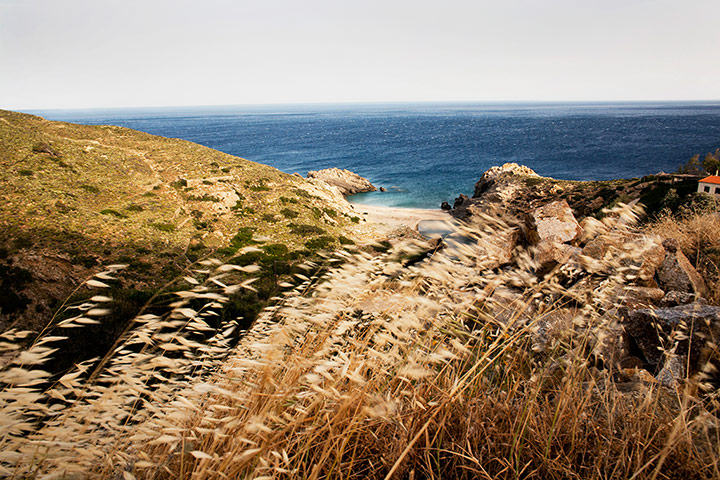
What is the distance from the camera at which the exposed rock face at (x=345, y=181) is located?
170ft

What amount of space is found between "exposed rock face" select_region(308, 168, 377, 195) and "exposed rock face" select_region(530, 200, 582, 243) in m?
45.4

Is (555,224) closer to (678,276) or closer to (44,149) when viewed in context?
(678,276)

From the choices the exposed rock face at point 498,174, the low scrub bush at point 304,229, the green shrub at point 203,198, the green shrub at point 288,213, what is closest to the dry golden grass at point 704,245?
the low scrub bush at point 304,229

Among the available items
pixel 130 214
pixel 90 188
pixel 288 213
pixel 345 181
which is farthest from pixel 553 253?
pixel 345 181

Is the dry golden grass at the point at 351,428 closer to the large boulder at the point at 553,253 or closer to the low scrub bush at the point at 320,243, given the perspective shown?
the large boulder at the point at 553,253

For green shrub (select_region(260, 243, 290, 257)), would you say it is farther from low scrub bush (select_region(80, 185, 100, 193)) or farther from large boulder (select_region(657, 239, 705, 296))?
large boulder (select_region(657, 239, 705, 296))

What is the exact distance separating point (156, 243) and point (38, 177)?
395 inches

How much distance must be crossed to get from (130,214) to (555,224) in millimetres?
22193

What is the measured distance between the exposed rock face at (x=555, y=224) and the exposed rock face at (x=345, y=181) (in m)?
45.4

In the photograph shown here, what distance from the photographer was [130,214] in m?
20.0

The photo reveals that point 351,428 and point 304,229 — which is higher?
point 351,428

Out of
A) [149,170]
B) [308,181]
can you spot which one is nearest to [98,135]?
[149,170]

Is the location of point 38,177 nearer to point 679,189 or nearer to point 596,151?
point 679,189

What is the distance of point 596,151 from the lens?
7812 centimetres
